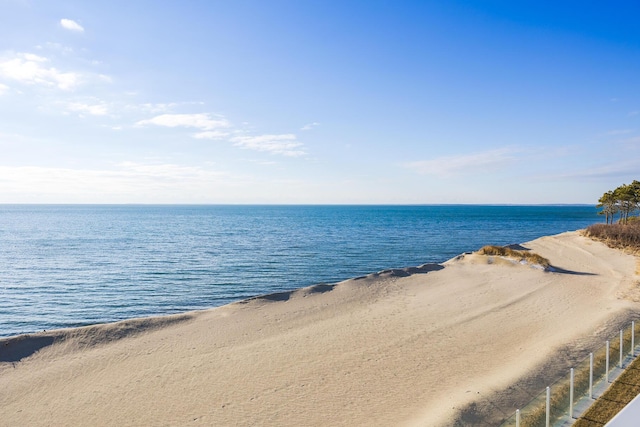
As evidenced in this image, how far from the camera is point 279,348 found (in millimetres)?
21328

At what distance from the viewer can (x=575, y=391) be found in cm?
1351

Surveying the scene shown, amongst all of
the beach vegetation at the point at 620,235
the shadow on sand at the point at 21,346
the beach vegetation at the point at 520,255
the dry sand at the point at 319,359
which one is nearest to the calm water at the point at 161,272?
the shadow on sand at the point at 21,346

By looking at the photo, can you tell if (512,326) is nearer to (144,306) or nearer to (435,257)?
(144,306)

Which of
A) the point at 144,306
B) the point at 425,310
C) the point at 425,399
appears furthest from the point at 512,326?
the point at 144,306

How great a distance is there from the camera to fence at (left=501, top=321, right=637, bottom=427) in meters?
12.0

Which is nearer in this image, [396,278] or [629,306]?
[629,306]

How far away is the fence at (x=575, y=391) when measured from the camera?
39.2 feet

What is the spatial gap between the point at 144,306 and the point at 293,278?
14.9 meters

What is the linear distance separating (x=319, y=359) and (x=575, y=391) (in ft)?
35.4

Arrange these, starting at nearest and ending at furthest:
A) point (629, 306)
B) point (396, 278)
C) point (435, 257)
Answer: point (629, 306) → point (396, 278) → point (435, 257)

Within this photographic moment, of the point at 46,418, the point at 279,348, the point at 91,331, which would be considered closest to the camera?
the point at 46,418

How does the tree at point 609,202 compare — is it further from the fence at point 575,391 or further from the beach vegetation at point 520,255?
the fence at point 575,391

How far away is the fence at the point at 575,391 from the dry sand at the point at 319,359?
7.65 feet

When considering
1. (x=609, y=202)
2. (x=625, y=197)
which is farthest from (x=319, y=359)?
(x=609, y=202)
